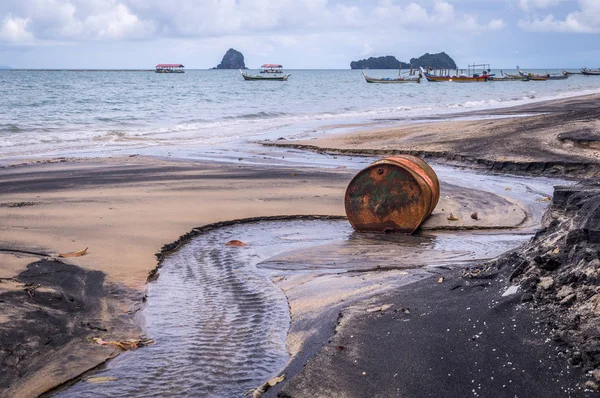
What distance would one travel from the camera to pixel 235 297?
6039 millimetres

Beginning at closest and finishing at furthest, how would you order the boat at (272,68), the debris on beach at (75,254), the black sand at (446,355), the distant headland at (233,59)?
the black sand at (446,355)
the debris on beach at (75,254)
the boat at (272,68)
the distant headland at (233,59)

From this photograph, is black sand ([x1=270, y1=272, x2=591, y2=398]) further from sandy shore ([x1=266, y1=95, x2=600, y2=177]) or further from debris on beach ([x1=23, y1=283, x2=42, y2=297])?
sandy shore ([x1=266, y1=95, x2=600, y2=177])

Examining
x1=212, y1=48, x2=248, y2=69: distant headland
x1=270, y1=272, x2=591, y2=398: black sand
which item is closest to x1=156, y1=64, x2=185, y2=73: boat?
x1=212, y1=48, x2=248, y2=69: distant headland

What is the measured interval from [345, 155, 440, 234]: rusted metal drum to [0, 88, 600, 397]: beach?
57 centimetres

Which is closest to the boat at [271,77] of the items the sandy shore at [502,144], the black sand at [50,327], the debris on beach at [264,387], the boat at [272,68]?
the boat at [272,68]

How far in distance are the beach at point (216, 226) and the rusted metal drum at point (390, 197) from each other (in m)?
0.57

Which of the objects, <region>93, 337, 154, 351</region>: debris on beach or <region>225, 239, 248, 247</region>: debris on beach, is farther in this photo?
<region>225, 239, 248, 247</region>: debris on beach

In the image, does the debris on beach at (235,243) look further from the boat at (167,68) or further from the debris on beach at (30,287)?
the boat at (167,68)

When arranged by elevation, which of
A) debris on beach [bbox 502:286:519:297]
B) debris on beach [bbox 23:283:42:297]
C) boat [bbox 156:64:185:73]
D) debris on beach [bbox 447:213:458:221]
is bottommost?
debris on beach [bbox 447:213:458:221]

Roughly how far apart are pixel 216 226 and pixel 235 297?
2830 mm

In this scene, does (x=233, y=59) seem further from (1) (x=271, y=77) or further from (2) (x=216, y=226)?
(2) (x=216, y=226)

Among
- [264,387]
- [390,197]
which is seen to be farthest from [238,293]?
[390,197]

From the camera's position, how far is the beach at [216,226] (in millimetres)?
4090

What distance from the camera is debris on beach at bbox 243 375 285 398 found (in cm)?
403
